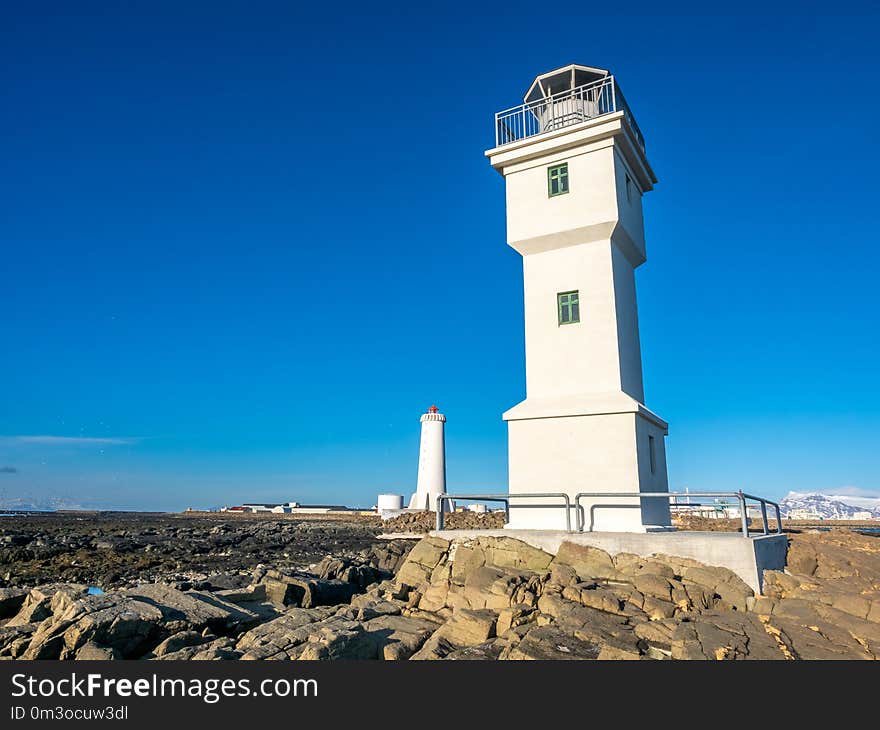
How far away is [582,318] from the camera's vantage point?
14883 mm

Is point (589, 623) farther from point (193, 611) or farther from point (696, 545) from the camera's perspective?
point (193, 611)

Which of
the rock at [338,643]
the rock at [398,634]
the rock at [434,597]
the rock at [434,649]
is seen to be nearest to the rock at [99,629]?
the rock at [338,643]

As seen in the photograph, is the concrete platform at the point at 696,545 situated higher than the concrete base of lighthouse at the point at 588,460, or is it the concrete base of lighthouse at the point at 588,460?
the concrete base of lighthouse at the point at 588,460

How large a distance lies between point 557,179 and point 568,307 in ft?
10.7

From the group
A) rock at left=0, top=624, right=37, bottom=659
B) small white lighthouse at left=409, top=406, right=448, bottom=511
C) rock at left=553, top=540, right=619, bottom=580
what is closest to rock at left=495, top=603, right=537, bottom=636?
rock at left=553, top=540, right=619, bottom=580

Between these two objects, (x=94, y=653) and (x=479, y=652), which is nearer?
(x=94, y=653)

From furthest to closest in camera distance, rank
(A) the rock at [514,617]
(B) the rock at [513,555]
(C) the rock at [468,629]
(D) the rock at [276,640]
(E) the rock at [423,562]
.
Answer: (E) the rock at [423,562], (B) the rock at [513,555], (A) the rock at [514,617], (C) the rock at [468,629], (D) the rock at [276,640]

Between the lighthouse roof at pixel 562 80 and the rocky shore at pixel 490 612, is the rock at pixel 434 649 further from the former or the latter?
the lighthouse roof at pixel 562 80

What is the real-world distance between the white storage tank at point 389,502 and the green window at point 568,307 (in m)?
34.9

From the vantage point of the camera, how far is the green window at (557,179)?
15484mm

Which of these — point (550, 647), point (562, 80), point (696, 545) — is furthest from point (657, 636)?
point (562, 80)

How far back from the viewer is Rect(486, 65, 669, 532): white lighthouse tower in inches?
539

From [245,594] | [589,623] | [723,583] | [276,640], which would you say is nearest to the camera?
[276,640]

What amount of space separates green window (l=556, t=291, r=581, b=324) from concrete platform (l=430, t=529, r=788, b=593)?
17.1 ft
